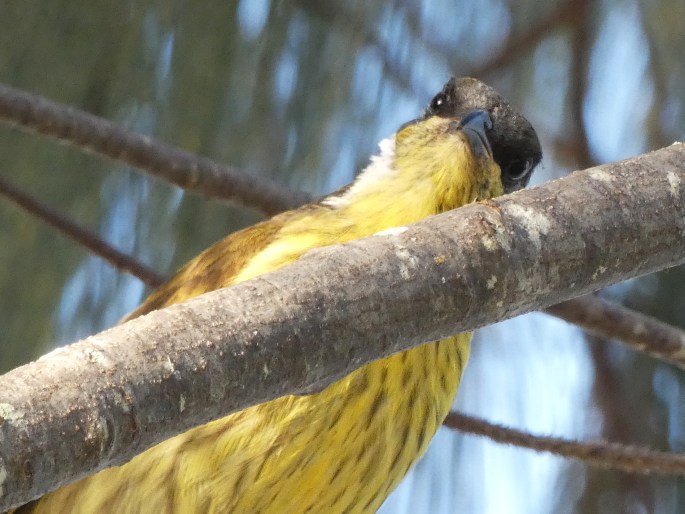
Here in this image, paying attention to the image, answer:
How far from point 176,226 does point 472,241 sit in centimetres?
172

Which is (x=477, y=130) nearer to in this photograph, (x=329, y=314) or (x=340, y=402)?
(x=340, y=402)

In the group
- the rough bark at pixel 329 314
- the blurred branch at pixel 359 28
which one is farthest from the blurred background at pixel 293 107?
the rough bark at pixel 329 314

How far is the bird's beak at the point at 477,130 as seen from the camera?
1891 millimetres

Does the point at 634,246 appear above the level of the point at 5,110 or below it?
below

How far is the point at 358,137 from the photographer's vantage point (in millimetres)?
2625

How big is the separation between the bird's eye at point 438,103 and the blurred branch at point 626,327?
53 cm

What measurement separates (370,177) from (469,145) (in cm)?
23

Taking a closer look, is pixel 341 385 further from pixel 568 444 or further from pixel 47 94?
pixel 47 94

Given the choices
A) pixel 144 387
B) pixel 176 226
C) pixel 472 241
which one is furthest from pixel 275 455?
pixel 176 226

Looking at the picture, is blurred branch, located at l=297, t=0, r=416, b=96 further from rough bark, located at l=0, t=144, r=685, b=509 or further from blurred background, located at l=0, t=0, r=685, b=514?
rough bark, located at l=0, t=144, r=685, b=509

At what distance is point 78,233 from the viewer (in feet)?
7.47

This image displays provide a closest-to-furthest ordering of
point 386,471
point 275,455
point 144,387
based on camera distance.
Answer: point 144,387
point 275,455
point 386,471

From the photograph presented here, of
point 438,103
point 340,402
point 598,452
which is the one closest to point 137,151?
point 438,103

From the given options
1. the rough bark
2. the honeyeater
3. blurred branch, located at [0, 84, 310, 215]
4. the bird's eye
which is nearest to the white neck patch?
the honeyeater
